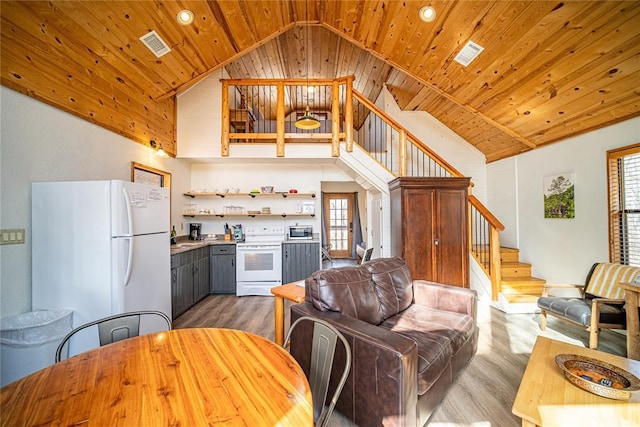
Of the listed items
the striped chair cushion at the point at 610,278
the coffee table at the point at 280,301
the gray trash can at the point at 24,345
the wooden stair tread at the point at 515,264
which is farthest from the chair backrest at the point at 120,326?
the wooden stair tread at the point at 515,264

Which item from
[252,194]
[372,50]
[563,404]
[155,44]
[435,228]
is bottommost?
[563,404]

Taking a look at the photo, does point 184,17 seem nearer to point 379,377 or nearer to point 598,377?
point 379,377

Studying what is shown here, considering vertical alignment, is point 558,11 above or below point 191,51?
below

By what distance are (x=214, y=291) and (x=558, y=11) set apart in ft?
18.1

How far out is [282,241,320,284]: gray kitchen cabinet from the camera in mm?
4520

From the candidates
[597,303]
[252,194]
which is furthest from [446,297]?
[252,194]

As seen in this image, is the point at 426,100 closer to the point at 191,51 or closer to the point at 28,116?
the point at 191,51

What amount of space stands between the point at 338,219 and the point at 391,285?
6036 mm

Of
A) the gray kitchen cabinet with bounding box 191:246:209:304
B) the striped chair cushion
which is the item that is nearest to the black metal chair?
the gray kitchen cabinet with bounding box 191:246:209:304

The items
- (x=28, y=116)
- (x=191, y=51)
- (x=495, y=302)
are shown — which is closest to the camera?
(x=28, y=116)

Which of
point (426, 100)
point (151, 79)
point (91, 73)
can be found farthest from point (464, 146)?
point (91, 73)

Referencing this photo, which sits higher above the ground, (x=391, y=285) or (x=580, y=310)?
(x=391, y=285)

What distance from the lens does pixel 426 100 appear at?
4930mm

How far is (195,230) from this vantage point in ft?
15.9
